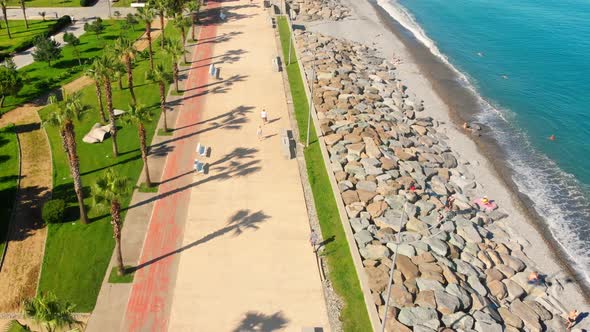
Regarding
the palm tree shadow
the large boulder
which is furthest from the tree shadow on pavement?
the large boulder

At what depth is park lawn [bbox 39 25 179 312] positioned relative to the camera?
94.1 ft

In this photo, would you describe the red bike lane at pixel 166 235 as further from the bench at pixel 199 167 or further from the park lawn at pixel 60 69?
the park lawn at pixel 60 69

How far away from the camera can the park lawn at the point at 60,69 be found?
164ft

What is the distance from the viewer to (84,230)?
32781 mm

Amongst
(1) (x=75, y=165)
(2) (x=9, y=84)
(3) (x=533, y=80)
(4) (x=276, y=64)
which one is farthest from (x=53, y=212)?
(3) (x=533, y=80)

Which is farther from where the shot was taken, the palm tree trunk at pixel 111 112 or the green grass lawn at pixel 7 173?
the palm tree trunk at pixel 111 112

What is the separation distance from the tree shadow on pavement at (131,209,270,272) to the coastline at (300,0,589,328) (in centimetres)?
2087

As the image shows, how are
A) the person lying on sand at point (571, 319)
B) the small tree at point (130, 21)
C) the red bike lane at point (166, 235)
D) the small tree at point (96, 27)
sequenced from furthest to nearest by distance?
the small tree at point (130, 21) < the small tree at point (96, 27) < the person lying on sand at point (571, 319) < the red bike lane at point (166, 235)

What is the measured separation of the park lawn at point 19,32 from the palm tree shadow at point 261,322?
5342 centimetres

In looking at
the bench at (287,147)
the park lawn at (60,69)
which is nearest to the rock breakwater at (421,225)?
the bench at (287,147)

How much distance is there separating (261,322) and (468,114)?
41131 mm

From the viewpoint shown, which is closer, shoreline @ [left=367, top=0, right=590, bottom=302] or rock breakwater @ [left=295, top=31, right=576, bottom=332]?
rock breakwater @ [left=295, top=31, right=576, bottom=332]

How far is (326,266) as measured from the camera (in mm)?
30906

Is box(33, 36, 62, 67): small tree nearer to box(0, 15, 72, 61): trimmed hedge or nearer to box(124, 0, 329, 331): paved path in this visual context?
box(0, 15, 72, 61): trimmed hedge
